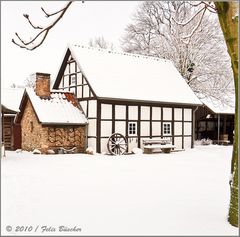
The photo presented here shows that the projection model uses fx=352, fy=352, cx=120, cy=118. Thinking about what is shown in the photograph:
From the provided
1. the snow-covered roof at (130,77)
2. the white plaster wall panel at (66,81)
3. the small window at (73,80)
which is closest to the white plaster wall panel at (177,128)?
the snow-covered roof at (130,77)

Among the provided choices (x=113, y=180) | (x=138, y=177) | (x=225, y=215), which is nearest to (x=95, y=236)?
(x=225, y=215)

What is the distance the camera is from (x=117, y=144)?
1805cm

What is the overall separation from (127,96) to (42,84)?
14.9ft

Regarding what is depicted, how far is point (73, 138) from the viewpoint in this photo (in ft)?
59.5

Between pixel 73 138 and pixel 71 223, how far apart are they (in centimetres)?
1283

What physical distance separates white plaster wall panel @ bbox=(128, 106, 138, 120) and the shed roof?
243 centimetres

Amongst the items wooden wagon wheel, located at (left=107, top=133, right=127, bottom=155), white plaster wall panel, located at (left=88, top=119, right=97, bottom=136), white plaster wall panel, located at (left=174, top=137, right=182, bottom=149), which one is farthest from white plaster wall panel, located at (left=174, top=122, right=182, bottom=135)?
white plaster wall panel, located at (left=88, top=119, right=97, bottom=136)

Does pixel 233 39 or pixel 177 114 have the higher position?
pixel 233 39

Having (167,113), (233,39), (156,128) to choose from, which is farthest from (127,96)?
(233,39)

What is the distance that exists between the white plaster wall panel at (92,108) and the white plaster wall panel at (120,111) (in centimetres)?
118

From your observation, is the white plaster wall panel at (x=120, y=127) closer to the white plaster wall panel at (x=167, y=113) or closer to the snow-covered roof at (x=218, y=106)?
the white plaster wall panel at (x=167, y=113)

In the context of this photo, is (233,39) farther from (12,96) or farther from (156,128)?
(12,96)

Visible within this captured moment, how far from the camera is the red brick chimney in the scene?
60.7ft

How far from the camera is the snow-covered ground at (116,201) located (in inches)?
211
